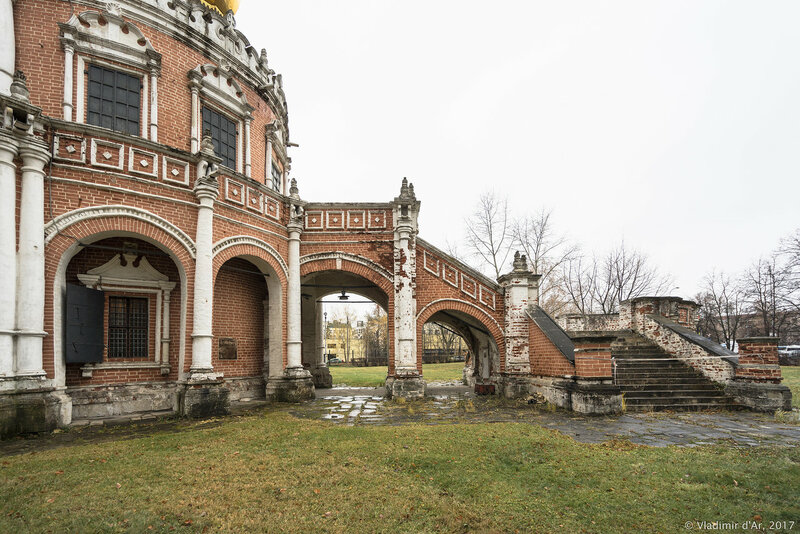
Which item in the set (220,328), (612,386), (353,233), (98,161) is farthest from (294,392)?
(612,386)

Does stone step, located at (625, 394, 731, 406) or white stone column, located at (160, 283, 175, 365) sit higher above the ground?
white stone column, located at (160, 283, 175, 365)

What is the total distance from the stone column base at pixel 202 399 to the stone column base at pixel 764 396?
1250 centimetres

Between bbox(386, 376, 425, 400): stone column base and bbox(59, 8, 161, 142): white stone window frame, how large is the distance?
9362 millimetres

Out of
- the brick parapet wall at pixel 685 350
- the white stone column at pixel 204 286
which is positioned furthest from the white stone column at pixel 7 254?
the brick parapet wall at pixel 685 350

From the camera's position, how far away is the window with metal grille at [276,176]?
1611 cm

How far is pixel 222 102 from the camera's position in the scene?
13008mm

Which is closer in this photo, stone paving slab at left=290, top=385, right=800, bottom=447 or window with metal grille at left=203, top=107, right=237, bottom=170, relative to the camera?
stone paving slab at left=290, top=385, right=800, bottom=447

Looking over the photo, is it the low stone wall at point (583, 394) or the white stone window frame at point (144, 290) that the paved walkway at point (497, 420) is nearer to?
the low stone wall at point (583, 394)

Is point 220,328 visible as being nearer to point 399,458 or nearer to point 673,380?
point 399,458

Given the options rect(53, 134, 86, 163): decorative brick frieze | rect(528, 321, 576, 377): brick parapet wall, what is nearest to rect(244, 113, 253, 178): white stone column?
rect(53, 134, 86, 163): decorative brick frieze

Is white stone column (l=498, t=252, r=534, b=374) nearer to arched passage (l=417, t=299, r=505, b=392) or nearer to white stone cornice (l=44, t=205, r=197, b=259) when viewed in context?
arched passage (l=417, t=299, r=505, b=392)

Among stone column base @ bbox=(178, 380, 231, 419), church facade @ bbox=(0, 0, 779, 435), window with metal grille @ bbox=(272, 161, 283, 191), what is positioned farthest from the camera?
window with metal grille @ bbox=(272, 161, 283, 191)

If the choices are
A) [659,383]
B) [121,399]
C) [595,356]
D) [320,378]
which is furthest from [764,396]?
[121,399]

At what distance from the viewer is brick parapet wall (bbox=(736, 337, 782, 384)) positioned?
10.4m
